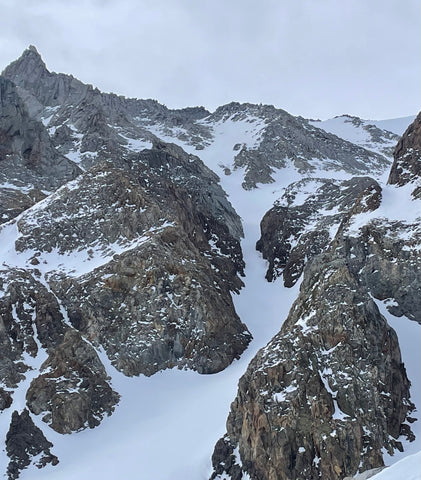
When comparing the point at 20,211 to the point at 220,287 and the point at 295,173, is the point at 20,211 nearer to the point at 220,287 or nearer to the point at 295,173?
the point at 220,287

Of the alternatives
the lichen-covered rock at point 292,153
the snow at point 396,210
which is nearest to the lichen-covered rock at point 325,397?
the snow at point 396,210

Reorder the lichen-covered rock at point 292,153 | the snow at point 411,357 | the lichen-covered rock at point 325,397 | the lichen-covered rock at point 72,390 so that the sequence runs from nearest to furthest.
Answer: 1. the lichen-covered rock at point 325,397
2. the snow at point 411,357
3. the lichen-covered rock at point 72,390
4. the lichen-covered rock at point 292,153

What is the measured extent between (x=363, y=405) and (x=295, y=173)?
9299cm

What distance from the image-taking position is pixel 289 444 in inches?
1439

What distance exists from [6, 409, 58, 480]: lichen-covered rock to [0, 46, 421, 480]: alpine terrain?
0.44ft

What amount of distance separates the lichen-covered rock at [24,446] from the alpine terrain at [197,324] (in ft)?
0.44

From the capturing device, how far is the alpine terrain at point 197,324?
38.9 meters

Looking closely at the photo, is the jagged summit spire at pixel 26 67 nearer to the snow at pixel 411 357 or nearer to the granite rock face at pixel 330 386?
the granite rock face at pixel 330 386

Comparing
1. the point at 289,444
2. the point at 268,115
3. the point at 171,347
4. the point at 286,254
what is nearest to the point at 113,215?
the point at 171,347

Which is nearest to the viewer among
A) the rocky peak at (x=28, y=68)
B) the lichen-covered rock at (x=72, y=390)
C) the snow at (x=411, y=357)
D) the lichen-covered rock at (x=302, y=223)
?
the snow at (x=411, y=357)

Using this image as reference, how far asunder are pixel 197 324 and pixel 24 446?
2054cm

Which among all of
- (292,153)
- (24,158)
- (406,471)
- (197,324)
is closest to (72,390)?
(197,324)

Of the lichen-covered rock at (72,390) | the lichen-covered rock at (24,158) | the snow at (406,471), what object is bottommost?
the snow at (406,471)

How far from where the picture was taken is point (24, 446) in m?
44.3
